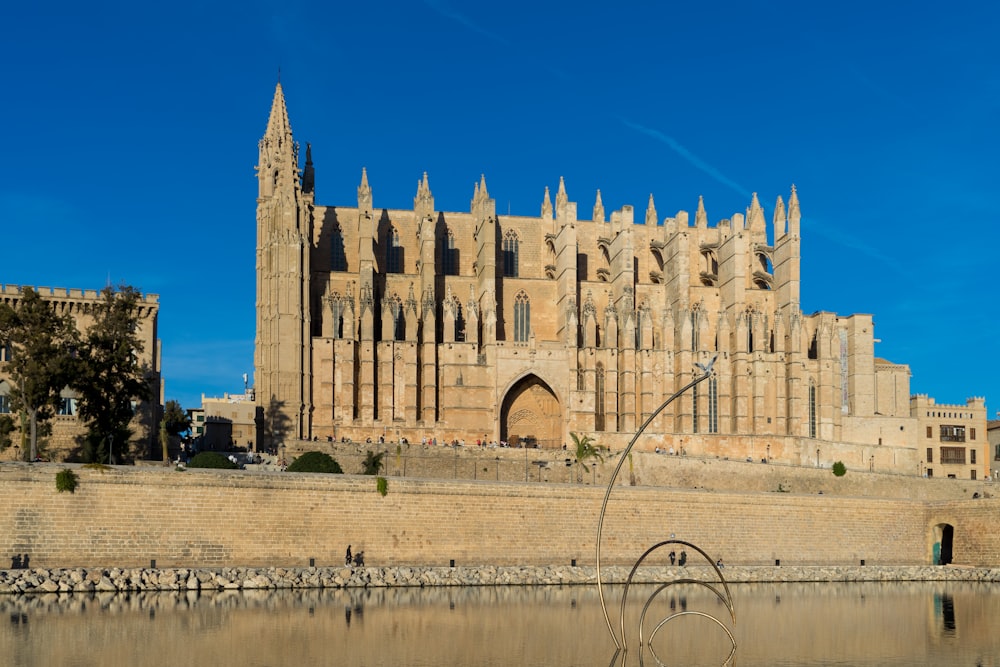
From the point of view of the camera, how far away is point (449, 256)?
6369cm

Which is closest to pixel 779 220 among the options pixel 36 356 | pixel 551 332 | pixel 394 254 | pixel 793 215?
pixel 793 215

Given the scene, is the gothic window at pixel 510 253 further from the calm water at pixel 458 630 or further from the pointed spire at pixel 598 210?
the calm water at pixel 458 630

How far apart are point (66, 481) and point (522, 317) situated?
31.9 metres

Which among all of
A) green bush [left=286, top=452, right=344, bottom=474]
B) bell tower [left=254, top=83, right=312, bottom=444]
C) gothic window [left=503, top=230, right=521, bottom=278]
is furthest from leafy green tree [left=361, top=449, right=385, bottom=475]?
gothic window [left=503, top=230, right=521, bottom=278]

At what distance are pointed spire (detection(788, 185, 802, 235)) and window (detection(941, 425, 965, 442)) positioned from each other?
14437 mm

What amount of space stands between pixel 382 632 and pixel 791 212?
4442 centimetres

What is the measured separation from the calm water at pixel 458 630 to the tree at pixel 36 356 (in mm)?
9835

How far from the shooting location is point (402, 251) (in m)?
63.0

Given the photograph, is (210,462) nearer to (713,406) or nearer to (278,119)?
(278,119)

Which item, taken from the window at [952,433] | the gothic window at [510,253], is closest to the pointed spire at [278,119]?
the gothic window at [510,253]

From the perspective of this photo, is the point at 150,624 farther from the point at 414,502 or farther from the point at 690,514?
the point at 690,514

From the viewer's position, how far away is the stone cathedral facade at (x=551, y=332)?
54531mm

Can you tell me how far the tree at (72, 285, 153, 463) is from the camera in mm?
39656

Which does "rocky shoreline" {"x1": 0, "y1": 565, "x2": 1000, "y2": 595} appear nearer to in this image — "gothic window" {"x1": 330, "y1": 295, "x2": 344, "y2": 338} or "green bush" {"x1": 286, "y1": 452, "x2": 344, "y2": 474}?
"green bush" {"x1": 286, "y1": 452, "x2": 344, "y2": 474}
